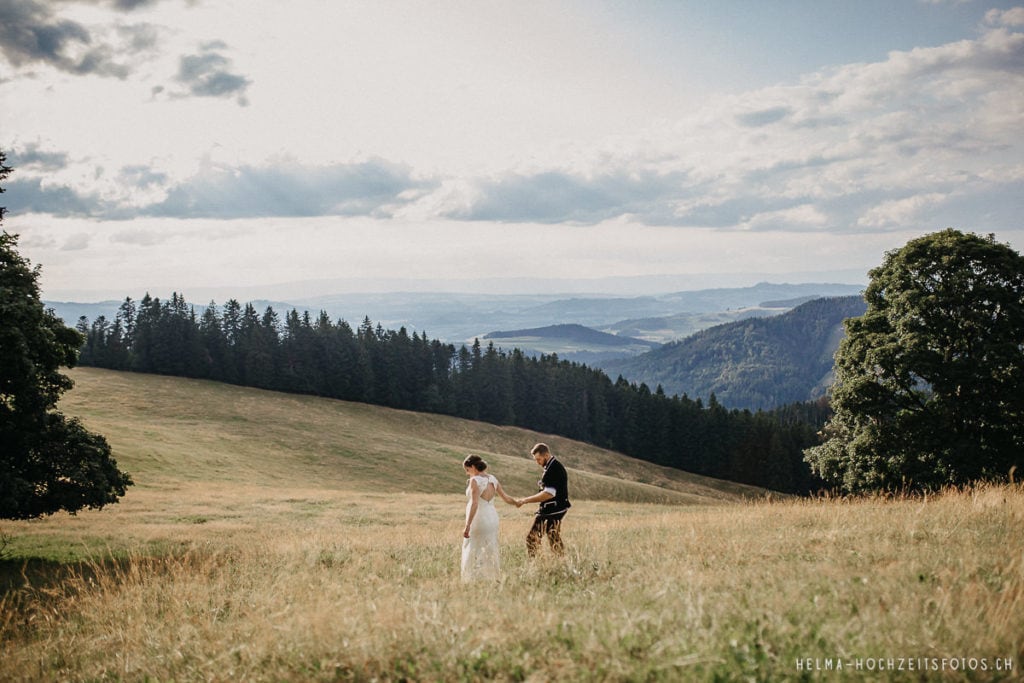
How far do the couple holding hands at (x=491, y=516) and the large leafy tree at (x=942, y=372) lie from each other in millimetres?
21000

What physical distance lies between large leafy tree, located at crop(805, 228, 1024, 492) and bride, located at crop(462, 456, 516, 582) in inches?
874

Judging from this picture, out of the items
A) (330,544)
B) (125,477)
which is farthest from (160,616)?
(125,477)

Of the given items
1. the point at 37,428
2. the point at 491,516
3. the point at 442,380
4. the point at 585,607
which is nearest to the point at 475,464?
the point at 491,516

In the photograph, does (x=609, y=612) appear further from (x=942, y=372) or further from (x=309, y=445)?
(x=309, y=445)

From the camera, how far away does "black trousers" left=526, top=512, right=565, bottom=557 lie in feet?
34.8

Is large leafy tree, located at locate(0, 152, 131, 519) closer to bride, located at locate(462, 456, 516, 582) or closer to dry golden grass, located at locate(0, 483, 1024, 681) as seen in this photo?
dry golden grass, located at locate(0, 483, 1024, 681)

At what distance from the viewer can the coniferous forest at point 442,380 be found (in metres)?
88.6

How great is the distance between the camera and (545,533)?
10953 millimetres

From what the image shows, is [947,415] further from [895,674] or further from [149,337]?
[149,337]

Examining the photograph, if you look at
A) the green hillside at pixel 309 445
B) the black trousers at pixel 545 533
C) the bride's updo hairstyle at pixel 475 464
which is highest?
the bride's updo hairstyle at pixel 475 464

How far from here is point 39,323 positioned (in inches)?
604

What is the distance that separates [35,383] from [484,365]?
90.2 m

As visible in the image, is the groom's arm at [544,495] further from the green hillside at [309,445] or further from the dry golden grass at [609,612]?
the green hillside at [309,445]

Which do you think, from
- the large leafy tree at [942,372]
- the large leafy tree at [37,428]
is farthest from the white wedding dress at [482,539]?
the large leafy tree at [942,372]
